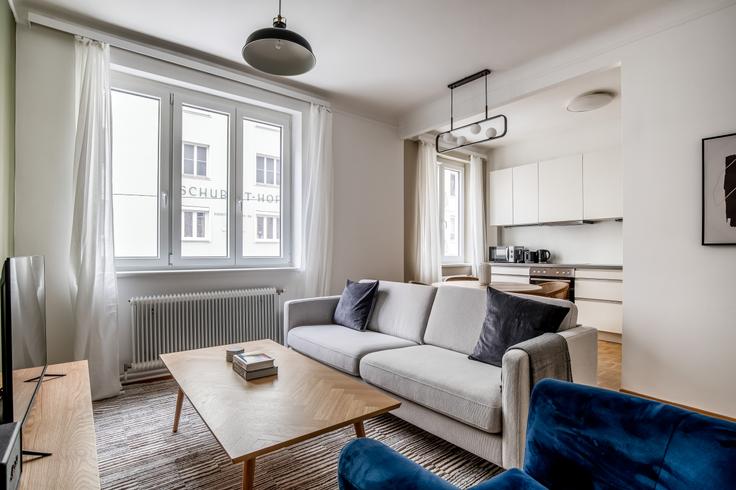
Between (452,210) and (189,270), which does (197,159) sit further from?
(452,210)

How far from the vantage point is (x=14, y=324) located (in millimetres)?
1181

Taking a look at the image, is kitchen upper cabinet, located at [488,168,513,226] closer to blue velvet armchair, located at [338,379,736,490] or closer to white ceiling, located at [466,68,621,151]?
white ceiling, located at [466,68,621,151]

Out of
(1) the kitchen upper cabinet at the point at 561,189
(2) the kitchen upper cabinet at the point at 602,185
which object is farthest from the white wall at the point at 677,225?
(1) the kitchen upper cabinet at the point at 561,189

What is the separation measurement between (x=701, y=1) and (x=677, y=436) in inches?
123

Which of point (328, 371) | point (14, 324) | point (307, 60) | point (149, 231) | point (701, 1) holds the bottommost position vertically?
point (328, 371)

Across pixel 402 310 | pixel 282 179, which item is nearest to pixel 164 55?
pixel 282 179

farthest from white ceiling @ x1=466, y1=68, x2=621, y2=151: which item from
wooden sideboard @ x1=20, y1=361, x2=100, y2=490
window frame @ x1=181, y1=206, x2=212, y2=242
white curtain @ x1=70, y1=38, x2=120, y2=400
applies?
wooden sideboard @ x1=20, y1=361, x2=100, y2=490

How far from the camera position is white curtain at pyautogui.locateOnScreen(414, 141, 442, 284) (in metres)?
5.17

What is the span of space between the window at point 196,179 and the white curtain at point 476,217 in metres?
3.24

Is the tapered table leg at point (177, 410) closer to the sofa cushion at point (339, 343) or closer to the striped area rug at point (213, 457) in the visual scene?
the striped area rug at point (213, 457)

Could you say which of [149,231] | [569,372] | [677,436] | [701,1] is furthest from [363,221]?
[677,436]

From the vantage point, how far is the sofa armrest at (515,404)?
1.67 meters

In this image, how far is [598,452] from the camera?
3.01ft

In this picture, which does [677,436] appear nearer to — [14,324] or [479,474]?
[479,474]
